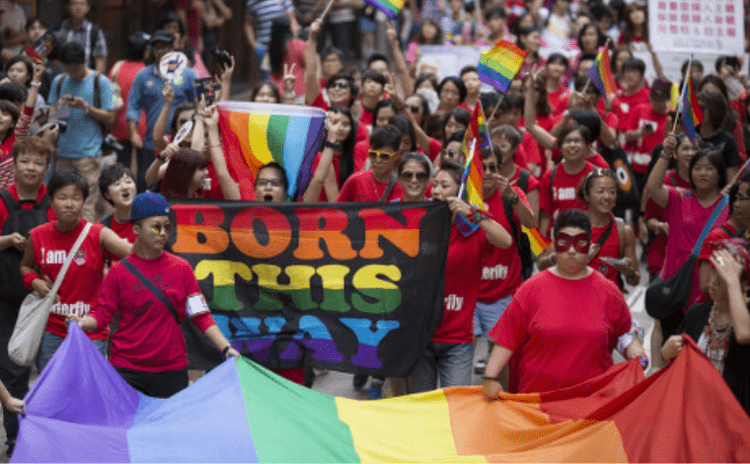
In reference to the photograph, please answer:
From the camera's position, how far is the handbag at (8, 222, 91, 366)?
5.88 metres

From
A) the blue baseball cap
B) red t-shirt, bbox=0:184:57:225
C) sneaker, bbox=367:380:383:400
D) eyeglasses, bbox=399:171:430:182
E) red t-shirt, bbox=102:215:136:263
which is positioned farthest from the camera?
sneaker, bbox=367:380:383:400

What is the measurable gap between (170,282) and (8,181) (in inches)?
90.6

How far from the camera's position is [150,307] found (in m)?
5.84

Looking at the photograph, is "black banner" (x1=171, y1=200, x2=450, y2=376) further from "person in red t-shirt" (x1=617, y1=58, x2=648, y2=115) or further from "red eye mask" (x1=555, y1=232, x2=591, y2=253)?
"person in red t-shirt" (x1=617, y1=58, x2=648, y2=115)

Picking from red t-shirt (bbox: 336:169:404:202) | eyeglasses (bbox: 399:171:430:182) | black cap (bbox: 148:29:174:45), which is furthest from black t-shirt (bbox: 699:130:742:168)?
black cap (bbox: 148:29:174:45)

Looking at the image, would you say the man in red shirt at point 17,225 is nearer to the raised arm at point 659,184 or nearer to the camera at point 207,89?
the camera at point 207,89

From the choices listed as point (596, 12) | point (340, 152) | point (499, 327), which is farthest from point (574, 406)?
point (596, 12)

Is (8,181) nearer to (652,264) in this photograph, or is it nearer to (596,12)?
(652,264)

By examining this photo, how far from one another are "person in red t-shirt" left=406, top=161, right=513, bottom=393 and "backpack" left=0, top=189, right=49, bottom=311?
2.53 m

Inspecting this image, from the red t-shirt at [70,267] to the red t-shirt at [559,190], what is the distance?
3.52m

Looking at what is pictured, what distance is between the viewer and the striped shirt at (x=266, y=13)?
50.1 ft

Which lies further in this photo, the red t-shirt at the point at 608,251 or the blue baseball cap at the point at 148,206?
the red t-shirt at the point at 608,251

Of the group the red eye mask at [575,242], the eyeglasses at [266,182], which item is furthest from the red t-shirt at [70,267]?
the red eye mask at [575,242]

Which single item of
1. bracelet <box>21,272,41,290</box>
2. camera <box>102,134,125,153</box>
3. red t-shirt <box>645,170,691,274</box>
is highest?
camera <box>102,134,125,153</box>
